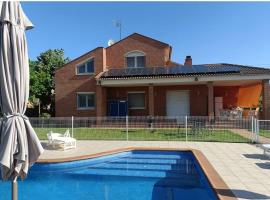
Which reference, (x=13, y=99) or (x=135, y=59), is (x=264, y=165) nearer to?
(x=13, y=99)

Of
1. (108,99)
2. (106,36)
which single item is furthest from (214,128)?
(106,36)

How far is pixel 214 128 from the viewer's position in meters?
18.7

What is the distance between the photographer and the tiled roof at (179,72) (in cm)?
2145

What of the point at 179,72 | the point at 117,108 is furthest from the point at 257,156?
the point at 117,108

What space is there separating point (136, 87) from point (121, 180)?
1699 centimetres

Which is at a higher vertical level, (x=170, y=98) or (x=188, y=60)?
(x=188, y=60)

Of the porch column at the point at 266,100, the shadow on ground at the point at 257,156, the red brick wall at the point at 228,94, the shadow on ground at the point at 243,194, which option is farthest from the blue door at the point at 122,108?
the shadow on ground at the point at 243,194

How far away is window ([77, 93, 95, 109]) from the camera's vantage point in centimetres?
2645

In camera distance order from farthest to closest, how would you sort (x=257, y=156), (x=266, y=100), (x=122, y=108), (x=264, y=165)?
(x=122, y=108) < (x=266, y=100) < (x=257, y=156) < (x=264, y=165)

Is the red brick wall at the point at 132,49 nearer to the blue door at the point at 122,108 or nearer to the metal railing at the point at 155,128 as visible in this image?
the blue door at the point at 122,108

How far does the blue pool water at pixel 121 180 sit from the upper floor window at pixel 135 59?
1610 centimetres

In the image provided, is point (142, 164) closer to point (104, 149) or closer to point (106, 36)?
point (104, 149)

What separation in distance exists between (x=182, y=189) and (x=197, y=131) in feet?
28.5

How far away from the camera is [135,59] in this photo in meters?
27.9
